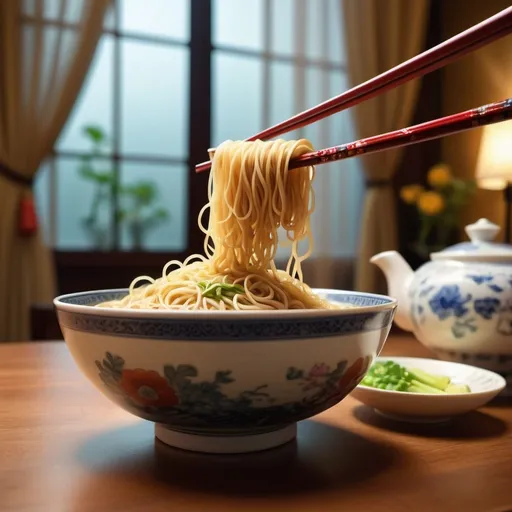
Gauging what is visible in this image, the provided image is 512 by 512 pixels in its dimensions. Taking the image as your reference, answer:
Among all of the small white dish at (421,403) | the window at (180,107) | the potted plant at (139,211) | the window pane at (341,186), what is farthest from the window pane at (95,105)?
the small white dish at (421,403)

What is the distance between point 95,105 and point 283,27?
0.99 m

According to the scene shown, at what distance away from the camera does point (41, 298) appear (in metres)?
2.50

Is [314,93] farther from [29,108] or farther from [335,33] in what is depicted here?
[29,108]

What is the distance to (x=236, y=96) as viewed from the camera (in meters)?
3.01

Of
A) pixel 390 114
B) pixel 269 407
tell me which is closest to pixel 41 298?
pixel 390 114

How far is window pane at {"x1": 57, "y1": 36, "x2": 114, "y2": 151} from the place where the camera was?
8.79 ft

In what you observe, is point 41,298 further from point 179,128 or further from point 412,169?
point 412,169

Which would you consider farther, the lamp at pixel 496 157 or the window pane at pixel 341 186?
the window pane at pixel 341 186

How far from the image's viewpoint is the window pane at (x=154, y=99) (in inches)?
110

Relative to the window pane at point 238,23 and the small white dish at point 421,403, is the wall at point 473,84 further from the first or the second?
the small white dish at point 421,403

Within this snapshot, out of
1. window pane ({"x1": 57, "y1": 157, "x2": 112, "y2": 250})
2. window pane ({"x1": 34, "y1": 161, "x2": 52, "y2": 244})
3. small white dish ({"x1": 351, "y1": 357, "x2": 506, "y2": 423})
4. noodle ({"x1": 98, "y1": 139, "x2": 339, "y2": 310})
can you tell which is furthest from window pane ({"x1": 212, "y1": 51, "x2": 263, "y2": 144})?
small white dish ({"x1": 351, "y1": 357, "x2": 506, "y2": 423})

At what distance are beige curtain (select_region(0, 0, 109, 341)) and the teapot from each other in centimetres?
190

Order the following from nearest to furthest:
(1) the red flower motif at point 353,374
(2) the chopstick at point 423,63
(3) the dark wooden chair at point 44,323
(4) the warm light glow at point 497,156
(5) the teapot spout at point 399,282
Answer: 1. (2) the chopstick at point 423,63
2. (1) the red flower motif at point 353,374
3. (5) the teapot spout at point 399,282
4. (3) the dark wooden chair at point 44,323
5. (4) the warm light glow at point 497,156

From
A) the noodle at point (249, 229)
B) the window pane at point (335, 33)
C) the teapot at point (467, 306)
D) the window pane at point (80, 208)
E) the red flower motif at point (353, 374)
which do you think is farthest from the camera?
the window pane at point (335, 33)
